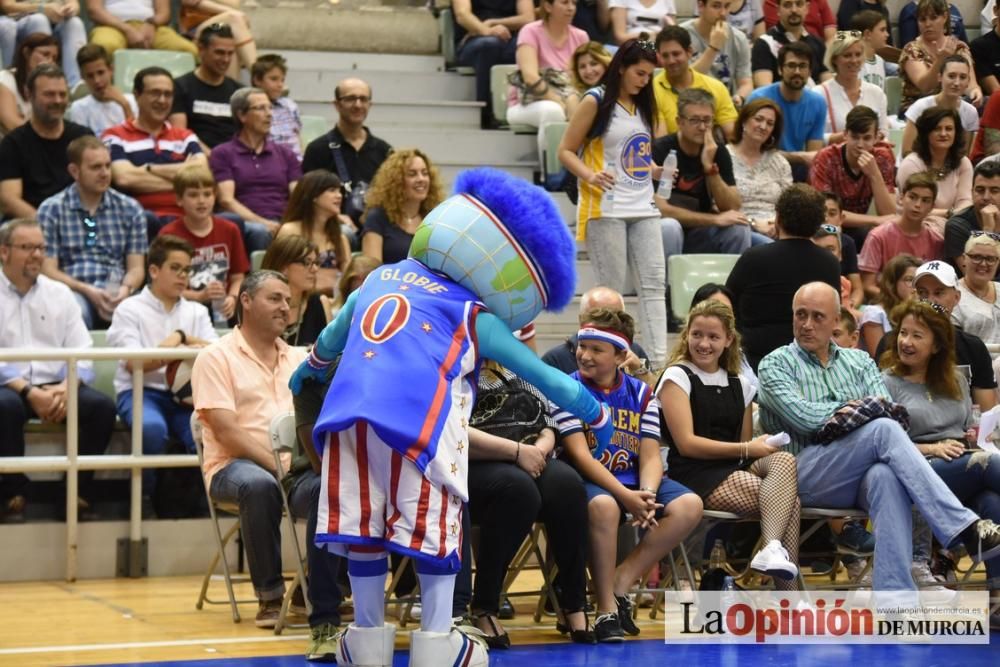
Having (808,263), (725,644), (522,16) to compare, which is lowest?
(725,644)

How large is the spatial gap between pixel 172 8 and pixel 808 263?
5.39 m

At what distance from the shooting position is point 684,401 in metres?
5.90

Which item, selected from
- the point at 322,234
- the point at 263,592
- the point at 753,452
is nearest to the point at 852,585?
the point at 753,452

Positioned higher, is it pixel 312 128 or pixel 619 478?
pixel 312 128

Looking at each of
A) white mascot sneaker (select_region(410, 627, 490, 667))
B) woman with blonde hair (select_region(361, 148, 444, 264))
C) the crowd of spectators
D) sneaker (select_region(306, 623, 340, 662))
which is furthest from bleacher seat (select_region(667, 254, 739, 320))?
white mascot sneaker (select_region(410, 627, 490, 667))

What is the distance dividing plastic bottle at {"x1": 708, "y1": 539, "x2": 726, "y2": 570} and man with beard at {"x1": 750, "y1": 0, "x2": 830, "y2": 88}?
15.8 ft

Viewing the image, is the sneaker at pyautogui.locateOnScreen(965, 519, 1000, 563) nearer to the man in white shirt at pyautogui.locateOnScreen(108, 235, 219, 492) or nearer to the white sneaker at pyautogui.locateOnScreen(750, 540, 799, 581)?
the white sneaker at pyautogui.locateOnScreen(750, 540, 799, 581)

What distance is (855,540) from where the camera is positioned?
244 inches

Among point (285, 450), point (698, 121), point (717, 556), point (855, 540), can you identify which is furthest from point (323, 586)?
point (698, 121)

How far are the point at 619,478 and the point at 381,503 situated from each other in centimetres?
160

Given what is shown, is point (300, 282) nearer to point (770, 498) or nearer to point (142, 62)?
point (770, 498)

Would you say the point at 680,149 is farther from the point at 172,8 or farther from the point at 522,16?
the point at 172,8

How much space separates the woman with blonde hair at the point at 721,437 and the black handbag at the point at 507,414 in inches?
27.0

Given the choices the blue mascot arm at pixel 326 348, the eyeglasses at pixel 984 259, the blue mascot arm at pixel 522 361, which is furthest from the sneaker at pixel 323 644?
the eyeglasses at pixel 984 259
